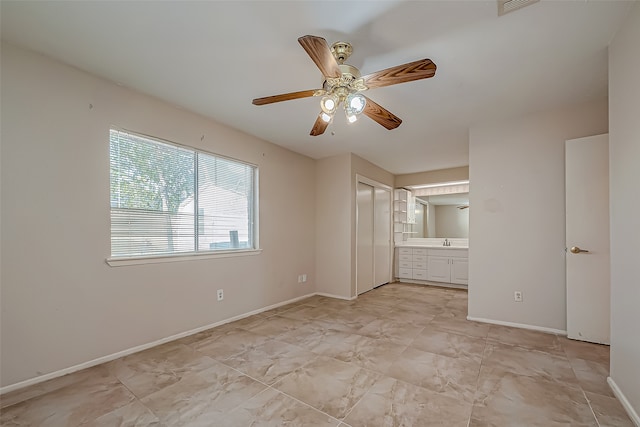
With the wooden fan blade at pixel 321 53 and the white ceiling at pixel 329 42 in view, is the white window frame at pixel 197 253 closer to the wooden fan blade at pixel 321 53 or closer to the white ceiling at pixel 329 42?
the white ceiling at pixel 329 42

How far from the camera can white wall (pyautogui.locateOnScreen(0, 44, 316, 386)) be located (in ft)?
6.54

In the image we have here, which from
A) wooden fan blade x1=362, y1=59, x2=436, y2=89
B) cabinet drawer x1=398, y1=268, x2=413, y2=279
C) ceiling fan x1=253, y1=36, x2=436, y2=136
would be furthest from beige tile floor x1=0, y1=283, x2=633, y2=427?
cabinet drawer x1=398, y1=268, x2=413, y2=279

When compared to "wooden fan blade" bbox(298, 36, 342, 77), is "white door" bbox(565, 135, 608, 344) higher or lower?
lower

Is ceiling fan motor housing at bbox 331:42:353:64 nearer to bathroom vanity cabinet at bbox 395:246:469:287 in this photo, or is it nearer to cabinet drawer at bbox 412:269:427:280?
bathroom vanity cabinet at bbox 395:246:469:287

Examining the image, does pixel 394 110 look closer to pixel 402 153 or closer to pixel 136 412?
pixel 402 153

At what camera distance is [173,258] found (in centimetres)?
293

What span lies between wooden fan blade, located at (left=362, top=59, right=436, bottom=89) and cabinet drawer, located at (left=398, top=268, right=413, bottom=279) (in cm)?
498

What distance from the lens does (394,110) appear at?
9.95 feet

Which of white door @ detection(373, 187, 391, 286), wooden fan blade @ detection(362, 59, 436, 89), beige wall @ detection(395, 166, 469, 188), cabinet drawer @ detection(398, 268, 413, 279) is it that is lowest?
cabinet drawer @ detection(398, 268, 413, 279)

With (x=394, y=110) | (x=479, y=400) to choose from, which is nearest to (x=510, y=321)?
(x=479, y=400)

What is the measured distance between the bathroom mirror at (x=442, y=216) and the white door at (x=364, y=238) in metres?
1.81

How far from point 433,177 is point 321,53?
4.98 m

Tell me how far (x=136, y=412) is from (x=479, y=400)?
7.27 feet

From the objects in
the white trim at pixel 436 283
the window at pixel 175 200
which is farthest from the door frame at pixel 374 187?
the window at pixel 175 200
